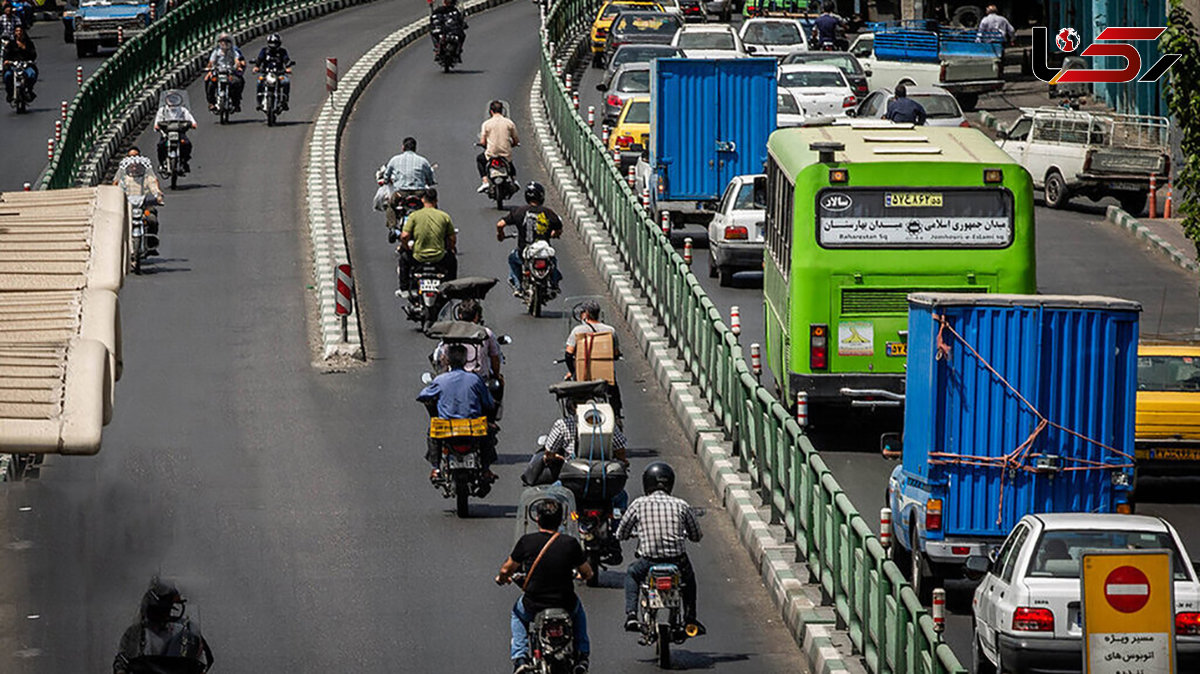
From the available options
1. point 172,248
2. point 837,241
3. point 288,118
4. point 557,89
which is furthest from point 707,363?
point 288,118

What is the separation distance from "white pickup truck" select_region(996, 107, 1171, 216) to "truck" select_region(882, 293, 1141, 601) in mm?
21393

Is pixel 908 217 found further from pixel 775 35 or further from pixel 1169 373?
pixel 775 35

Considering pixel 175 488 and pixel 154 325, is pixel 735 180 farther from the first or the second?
pixel 175 488

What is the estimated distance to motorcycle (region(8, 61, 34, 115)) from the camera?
53.4m

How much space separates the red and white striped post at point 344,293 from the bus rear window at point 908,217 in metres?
7.22

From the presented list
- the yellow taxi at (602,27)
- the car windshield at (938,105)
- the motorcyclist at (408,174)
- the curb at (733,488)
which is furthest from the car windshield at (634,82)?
the motorcyclist at (408,174)

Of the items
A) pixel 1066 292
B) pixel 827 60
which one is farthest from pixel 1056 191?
pixel 827 60

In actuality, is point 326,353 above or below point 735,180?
below

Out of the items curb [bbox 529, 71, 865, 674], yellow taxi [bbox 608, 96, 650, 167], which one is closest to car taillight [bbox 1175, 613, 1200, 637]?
curb [bbox 529, 71, 865, 674]

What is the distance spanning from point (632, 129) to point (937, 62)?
14.2 meters

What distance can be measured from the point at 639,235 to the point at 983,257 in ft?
27.4

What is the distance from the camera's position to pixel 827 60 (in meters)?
49.8

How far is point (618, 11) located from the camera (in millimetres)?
60562

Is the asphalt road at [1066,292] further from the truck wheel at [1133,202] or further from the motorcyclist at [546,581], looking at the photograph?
the motorcyclist at [546,581]
